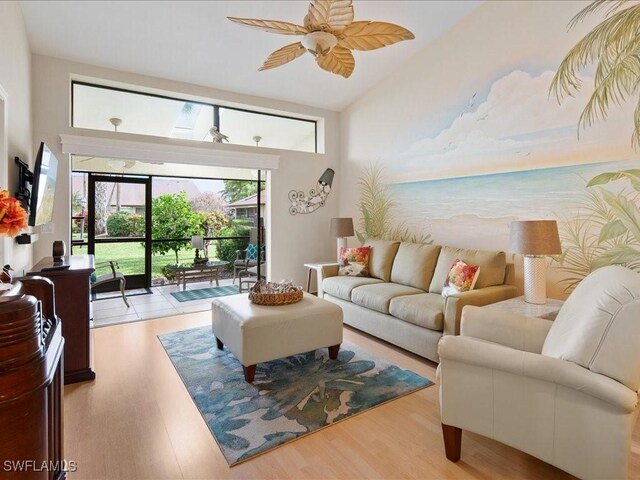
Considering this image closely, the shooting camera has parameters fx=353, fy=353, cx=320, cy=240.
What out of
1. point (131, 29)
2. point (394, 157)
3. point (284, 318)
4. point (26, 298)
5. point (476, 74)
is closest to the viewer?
point (26, 298)

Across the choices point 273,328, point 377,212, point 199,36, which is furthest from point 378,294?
point 199,36

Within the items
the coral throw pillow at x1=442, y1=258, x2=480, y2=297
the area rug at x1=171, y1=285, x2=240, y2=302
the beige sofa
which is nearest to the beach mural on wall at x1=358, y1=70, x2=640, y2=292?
the beige sofa

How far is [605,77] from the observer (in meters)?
2.85

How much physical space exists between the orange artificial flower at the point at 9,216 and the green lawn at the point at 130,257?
4.28m

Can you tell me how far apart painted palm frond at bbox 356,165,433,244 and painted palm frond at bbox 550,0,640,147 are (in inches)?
85.4

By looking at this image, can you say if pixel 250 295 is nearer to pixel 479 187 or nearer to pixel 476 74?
pixel 479 187

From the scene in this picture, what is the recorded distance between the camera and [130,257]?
614cm

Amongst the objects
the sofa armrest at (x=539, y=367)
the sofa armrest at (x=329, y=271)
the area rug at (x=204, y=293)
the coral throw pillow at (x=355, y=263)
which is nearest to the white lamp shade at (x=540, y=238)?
the sofa armrest at (x=539, y=367)

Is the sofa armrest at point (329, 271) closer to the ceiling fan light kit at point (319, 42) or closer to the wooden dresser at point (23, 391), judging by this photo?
the ceiling fan light kit at point (319, 42)

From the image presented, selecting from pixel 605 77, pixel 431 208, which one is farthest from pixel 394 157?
pixel 605 77

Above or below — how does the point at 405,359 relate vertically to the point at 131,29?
below

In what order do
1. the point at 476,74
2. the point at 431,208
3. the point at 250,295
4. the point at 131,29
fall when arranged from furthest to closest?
1. the point at 431,208
2. the point at 476,74
3. the point at 131,29
4. the point at 250,295

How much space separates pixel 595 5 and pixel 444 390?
329 cm

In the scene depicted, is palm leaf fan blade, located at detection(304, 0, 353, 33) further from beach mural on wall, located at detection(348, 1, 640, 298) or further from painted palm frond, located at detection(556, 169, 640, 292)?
painted palm frond, located at detection(556, 169, 640, 292)
